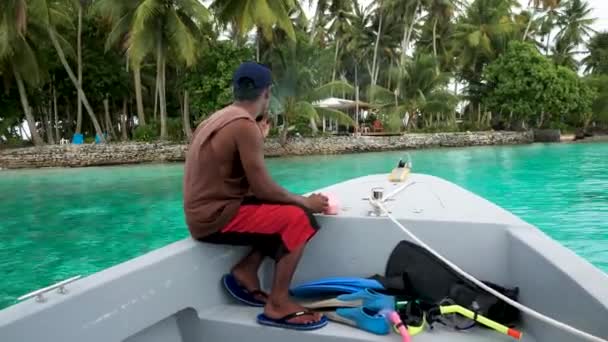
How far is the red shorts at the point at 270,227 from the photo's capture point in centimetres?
201

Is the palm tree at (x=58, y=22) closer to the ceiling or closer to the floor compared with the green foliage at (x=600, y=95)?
closer to the ceiling

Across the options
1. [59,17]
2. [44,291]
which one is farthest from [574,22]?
[44,291]

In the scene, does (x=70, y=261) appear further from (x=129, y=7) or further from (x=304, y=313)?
(x=129, y=7)

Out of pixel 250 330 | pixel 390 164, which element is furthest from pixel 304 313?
pixel 390 164

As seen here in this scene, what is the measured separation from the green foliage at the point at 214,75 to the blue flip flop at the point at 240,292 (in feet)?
56.2

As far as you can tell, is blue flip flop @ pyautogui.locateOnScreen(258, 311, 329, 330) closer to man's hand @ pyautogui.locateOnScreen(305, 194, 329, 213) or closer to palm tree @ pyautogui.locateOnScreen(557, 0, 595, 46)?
man's hand @ pyautogui.locateOnScreen(305, 194, 329, 213)

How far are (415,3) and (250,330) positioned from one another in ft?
90.4

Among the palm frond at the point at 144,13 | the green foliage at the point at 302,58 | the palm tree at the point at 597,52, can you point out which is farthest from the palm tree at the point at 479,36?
the palm frond at the point at 144,13

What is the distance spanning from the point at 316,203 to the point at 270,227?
265 mm

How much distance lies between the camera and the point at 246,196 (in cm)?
212

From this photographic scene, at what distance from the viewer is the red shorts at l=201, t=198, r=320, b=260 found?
2010 mm

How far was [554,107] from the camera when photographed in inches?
1012

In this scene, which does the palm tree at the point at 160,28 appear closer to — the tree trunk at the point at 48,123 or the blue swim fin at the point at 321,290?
the tree trunk at the point at 48,123

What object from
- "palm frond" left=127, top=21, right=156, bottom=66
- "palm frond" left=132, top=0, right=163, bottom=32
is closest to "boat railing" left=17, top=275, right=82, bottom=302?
"palm frond" left=132, top=0, right=163, bottom=32
